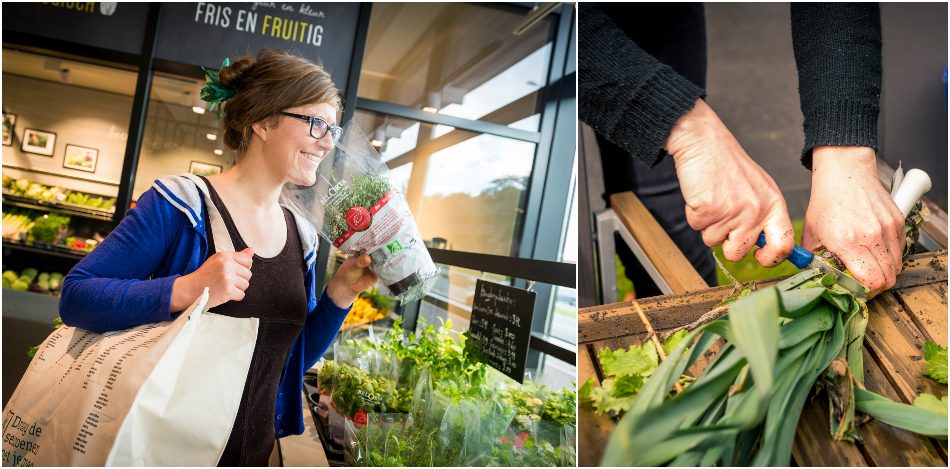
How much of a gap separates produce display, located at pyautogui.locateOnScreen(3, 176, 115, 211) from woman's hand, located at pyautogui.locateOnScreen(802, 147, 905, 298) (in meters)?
4.23

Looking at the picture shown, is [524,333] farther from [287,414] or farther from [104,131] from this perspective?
[104,131]

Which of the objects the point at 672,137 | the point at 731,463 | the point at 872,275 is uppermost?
the point at 672,137

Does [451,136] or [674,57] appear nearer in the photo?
[674,57]

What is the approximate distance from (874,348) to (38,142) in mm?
5266

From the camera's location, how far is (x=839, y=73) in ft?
3.55

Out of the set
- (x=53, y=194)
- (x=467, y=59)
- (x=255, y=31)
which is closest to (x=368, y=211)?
(x=255, y=31)

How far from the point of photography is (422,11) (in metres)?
4.19

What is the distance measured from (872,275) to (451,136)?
11.0 ft

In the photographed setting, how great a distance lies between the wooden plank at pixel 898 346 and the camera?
83cm

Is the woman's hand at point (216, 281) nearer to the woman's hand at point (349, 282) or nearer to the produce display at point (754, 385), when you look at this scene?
the woman's hand at point (349, 282)

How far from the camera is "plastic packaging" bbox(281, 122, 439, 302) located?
46.9 inches

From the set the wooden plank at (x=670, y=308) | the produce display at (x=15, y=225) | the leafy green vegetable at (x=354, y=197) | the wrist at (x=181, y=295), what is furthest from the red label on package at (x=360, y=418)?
the produce display at (x=15, y=225)

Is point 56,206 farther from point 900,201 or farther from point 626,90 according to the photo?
point 900,201

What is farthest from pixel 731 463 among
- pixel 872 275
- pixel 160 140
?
pixel 160 140
